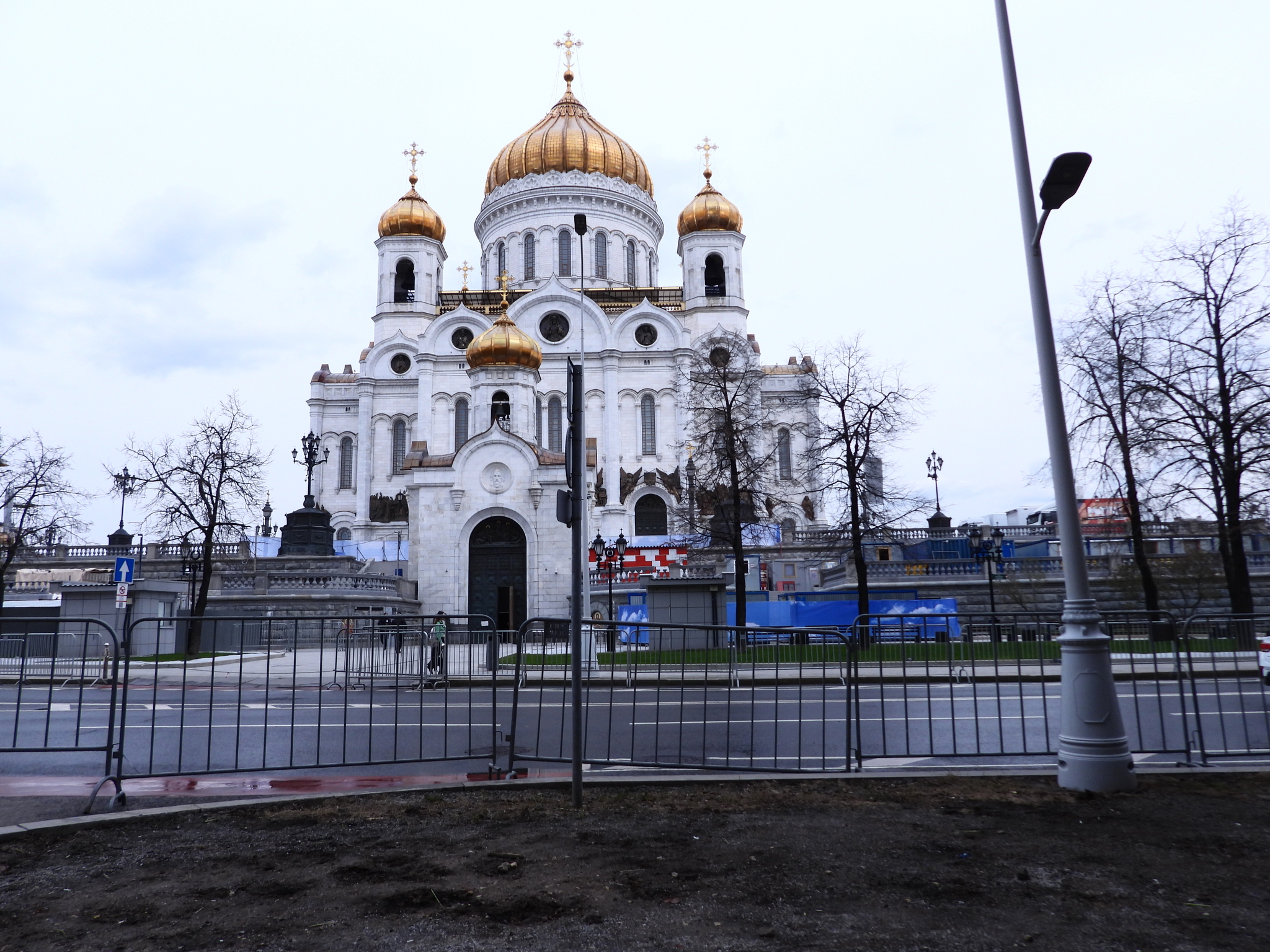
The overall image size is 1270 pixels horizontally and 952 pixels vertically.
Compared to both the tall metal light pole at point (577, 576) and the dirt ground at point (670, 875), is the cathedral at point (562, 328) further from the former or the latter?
the dirt ground at point (670, 875)

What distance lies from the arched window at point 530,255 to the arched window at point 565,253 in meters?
1.57

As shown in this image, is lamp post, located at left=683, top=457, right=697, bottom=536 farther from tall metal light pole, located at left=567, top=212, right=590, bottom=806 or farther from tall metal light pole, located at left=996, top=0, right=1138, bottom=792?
tall metal light pole, located at left=567, top=212, right=590, bottom=806

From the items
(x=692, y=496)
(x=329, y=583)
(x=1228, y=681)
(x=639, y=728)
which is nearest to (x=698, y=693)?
(x=639, y=728)

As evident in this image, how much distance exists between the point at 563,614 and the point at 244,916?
89.1 feet

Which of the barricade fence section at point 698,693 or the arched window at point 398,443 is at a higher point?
the arched window at point 398,443

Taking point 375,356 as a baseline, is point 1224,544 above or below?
below

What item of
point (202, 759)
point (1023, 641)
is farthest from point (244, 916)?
point (1023, 641)

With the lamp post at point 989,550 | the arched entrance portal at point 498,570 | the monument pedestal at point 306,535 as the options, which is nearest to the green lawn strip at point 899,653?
the lamp post at point 989,550

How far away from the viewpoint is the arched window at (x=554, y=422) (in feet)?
170

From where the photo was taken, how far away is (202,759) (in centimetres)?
884

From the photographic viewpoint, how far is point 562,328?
53.9 m

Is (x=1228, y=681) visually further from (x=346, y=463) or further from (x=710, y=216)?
(x=346, y=463)

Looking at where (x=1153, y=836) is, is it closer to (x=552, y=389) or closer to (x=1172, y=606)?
(x=1172, y=606)

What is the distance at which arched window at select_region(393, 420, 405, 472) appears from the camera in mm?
54438
